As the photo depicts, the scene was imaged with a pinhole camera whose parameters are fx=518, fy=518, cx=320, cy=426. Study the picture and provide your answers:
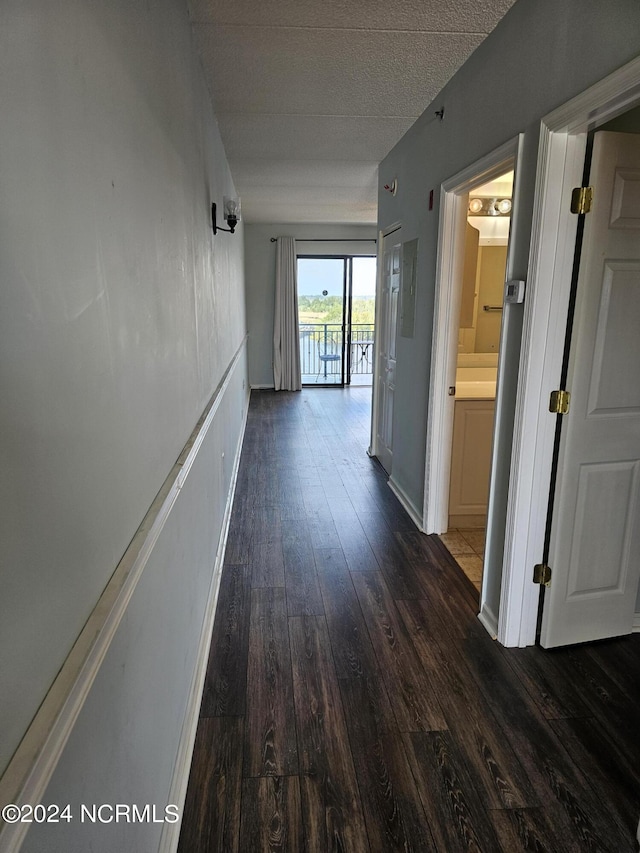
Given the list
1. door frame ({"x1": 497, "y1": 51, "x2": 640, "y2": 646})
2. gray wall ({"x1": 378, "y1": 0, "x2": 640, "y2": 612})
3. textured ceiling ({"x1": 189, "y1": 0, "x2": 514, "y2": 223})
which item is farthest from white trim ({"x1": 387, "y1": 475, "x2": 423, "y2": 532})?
textured ceiling ({"x1": 189, "y1": 0, "x2": 514, "y2": 223})

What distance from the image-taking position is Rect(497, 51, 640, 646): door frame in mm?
1822

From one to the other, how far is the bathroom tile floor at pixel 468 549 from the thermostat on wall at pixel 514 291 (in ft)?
4.98

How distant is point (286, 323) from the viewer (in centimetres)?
854

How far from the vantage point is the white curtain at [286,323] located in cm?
840

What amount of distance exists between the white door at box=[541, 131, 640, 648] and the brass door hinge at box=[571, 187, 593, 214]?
0.09ft

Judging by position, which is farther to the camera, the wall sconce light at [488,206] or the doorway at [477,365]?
the wall sconce light at [488,206]

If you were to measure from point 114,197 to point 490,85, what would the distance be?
1.98 m

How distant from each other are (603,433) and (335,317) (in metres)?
7.20

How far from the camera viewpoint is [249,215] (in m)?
7.42

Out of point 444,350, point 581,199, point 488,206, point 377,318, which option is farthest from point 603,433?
point 377,318

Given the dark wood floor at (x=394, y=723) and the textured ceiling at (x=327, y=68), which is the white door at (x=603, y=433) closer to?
the dark wood floor at (x=394, y=723)

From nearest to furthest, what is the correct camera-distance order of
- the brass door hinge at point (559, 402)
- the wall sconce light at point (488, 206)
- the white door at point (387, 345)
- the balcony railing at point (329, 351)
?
the brass door hinge at point (559, 402), the wall sconce light at point (488, 206), the white door at point (387, 345), the balcony railing at point (329, 351)

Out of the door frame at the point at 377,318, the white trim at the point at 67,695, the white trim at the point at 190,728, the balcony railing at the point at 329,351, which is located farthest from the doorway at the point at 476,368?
the balcony railing at the point at 329,351

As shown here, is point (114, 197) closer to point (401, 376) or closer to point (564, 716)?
point (564, 716)
